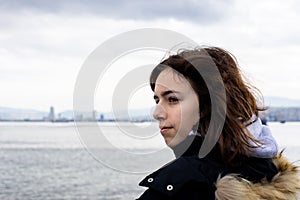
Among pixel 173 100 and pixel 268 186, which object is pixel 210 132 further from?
pixel 268 186

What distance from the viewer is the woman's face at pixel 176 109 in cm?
216

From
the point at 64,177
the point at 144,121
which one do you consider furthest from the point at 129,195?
the point at 144,121

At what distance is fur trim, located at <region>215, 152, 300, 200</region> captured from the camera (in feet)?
6.40

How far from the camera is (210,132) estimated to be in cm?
212

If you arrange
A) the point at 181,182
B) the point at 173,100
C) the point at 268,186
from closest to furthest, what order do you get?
the point at 181,182
the point at 268,186
the point at 173,100

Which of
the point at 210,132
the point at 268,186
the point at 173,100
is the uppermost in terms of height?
the point at 173,100

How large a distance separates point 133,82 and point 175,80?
182 mm

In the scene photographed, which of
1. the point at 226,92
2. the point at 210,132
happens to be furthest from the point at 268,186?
the point at 226,92

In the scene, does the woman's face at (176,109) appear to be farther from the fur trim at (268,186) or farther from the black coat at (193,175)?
the fur trim at (268,186)

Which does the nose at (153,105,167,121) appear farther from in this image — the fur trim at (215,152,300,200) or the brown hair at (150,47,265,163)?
the fur trim at (215,152,300,200)

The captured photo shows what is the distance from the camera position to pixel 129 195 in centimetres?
2814

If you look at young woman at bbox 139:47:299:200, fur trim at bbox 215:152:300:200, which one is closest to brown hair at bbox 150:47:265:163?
young woman at bbox 139:47:299:200

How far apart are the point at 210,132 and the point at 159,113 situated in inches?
8.7

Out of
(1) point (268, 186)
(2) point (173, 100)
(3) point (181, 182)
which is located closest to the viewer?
(3) point (181, 182)
